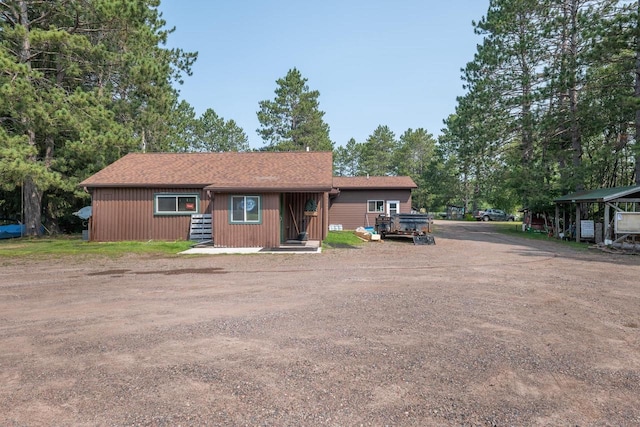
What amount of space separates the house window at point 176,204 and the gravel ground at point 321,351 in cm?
835

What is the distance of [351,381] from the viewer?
11.6 feet

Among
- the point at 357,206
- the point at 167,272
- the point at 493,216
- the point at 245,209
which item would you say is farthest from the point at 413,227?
the point at 493,216

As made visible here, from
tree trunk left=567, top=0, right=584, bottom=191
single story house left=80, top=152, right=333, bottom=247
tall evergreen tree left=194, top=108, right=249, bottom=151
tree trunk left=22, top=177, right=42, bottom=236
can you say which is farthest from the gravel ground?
tall evergreen tree left=194, top=108, right=249, bottom=151

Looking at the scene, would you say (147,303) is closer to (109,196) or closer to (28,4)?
(109,196)

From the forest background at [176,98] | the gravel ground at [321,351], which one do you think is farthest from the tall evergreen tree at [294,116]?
A: the gravel ground at [321,351]

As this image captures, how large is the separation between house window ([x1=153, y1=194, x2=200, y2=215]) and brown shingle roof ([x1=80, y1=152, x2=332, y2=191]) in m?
0.60

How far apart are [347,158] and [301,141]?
31.0 metres

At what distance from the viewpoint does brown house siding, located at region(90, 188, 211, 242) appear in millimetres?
16797

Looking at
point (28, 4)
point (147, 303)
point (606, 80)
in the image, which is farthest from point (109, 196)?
point (606, 80)

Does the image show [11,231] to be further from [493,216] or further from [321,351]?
[493,216]

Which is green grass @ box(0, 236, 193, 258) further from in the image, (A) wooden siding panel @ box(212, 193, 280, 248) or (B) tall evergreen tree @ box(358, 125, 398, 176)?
(B) tall evergreen tree @ box(358, 125, 398, 176)

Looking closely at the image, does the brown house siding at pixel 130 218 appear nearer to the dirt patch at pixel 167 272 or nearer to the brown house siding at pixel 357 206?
the dirt patch at pixel 167 272

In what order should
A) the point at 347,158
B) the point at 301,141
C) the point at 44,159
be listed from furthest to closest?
the point at 347,158 → the point at 301,141 → the point at 44,159

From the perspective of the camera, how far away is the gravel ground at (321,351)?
3.06 meters
